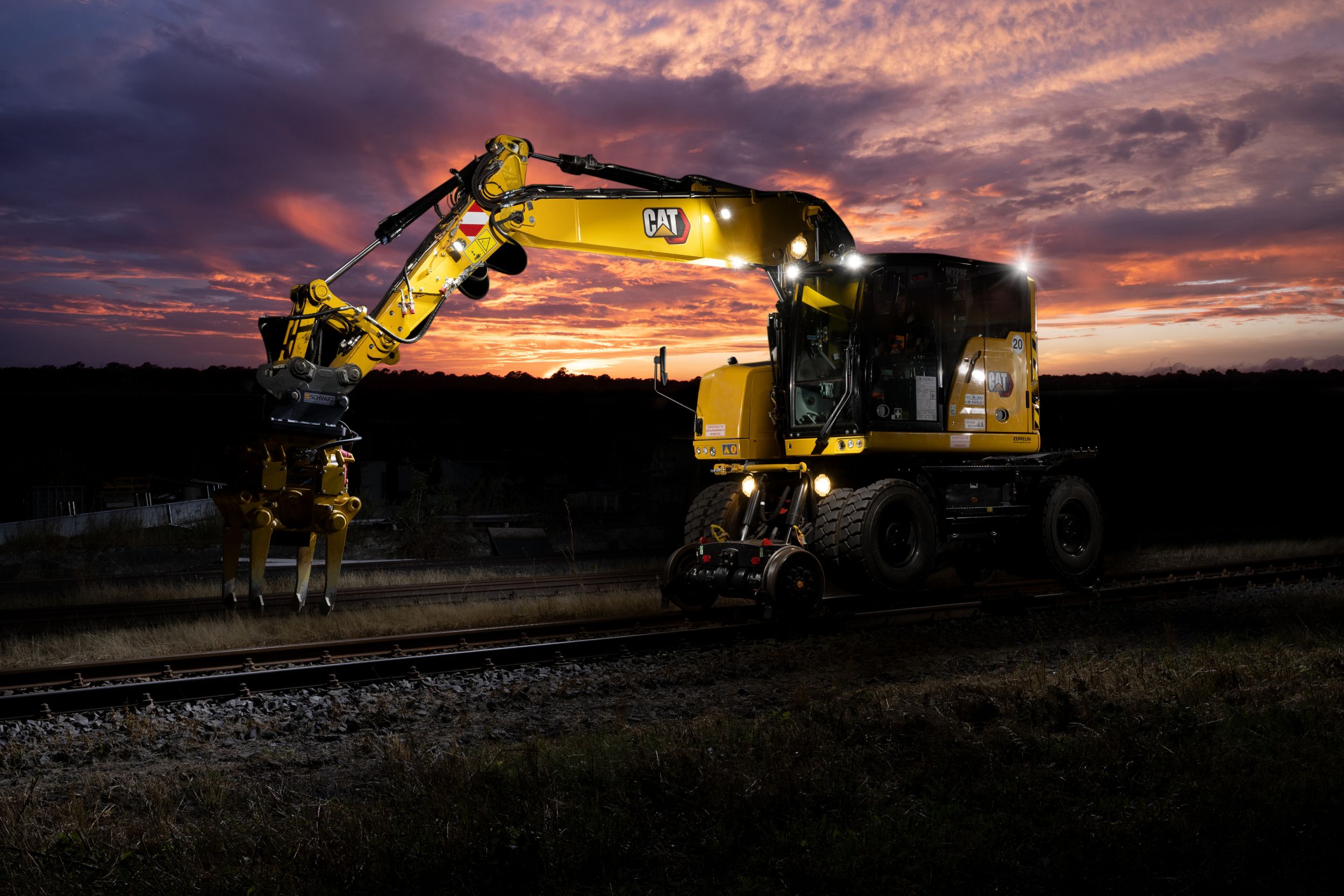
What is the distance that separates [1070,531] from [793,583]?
5.27 m

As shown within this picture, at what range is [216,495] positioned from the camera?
859 cm

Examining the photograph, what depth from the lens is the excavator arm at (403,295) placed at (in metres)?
8.49

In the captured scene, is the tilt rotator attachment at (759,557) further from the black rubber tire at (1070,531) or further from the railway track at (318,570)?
the railway track at (318,570)

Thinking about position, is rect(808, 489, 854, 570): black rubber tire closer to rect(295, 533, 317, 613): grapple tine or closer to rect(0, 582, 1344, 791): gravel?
rect(0, 582, 1344, 791): gravel

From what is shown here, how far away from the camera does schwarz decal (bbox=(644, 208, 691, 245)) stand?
10.5 metres

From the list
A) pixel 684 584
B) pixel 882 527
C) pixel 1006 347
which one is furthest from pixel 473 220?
pixel 1006 347

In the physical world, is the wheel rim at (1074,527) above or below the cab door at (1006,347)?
below

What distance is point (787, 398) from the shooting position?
1138cm

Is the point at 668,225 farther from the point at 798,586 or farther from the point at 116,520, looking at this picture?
the point at 116,520

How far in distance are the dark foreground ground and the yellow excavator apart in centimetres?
200

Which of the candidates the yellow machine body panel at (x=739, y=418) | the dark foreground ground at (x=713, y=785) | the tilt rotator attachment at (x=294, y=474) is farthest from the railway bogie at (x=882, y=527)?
the tilt rotator attachment at (x=294, y=474)

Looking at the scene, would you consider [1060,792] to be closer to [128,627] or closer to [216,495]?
[216,495]

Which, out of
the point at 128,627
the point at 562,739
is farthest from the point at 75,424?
the point at 562,739

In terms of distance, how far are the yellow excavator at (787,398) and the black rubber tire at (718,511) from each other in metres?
0.02
